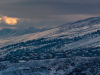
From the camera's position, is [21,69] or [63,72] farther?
[21,69]

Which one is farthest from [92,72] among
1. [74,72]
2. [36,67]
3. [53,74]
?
[36,67]

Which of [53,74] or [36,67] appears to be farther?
[36,67]

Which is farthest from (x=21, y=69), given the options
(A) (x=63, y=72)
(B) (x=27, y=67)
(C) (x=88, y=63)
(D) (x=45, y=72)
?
(C) (x=88, y=63)

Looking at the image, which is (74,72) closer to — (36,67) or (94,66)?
(94,66)

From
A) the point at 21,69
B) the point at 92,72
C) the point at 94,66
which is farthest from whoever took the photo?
the point at 21,69

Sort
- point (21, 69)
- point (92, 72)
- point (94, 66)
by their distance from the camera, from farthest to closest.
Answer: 1. point (21, 69)
2. point (94, 66)
3. point (92, 72)

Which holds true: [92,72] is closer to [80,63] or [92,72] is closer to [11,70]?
[80,63]

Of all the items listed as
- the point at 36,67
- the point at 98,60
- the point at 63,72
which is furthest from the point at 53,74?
the point at 98,60
